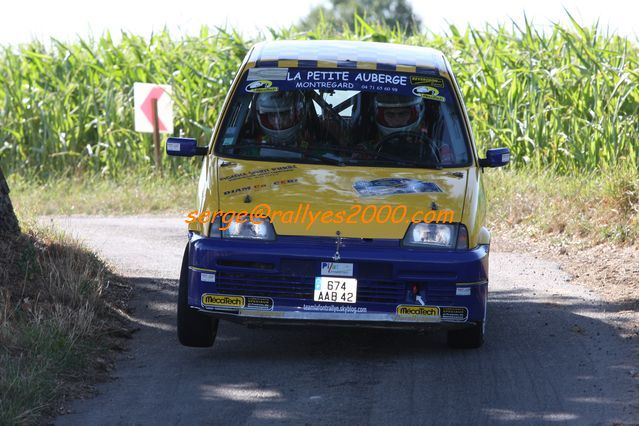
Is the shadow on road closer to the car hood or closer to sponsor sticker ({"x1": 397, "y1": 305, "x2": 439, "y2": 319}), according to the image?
sponsor sticker ({"x1": 397, "y1": 305, "x2": 439, "y2": 319})

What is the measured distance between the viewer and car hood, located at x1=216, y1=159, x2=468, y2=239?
23.1ft

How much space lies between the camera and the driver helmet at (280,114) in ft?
26.7

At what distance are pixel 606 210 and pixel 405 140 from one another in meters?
5.61

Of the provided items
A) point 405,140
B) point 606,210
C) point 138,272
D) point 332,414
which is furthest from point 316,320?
point 606,210

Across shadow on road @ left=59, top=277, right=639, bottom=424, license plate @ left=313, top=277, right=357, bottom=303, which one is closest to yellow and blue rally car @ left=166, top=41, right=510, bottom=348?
license plate @ left=313, top=277, right=357, bottom=303

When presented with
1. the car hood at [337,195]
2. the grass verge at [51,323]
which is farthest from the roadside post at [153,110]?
the car hood at [337,195]

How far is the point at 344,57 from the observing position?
8.45 m

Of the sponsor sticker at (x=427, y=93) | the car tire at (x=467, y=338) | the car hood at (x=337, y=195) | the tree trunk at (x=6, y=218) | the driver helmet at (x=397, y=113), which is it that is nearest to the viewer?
the car hood at (x=337, y=195)

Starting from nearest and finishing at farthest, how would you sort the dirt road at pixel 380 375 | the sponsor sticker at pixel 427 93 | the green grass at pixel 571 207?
1. the dirt road at pixel 380 375
2. the sponsor sticker at pixel 427 93
3. the green grass at pixel 571 207

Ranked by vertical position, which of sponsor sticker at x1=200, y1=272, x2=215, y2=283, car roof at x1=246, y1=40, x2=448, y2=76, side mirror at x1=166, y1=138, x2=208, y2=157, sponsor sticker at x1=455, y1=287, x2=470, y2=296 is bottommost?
sponsor sticker at x1=455, y1=287, x2=470, y2=296

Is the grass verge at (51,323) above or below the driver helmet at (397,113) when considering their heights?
below

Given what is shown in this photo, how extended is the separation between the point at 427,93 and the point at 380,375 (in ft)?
7.39

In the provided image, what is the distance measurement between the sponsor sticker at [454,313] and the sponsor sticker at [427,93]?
1.82 m

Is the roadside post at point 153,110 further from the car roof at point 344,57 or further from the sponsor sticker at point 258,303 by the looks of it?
the sponsor sticker at point 258,303
